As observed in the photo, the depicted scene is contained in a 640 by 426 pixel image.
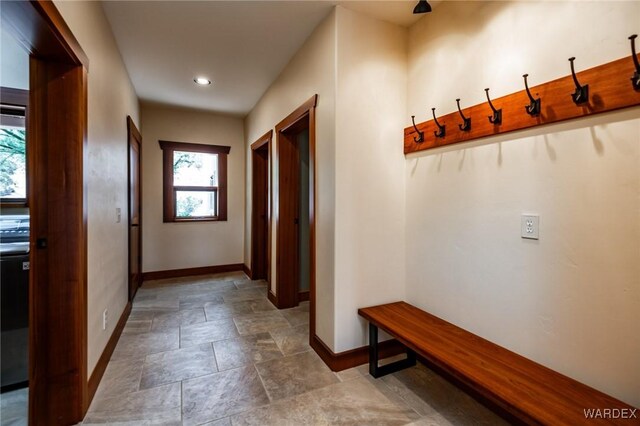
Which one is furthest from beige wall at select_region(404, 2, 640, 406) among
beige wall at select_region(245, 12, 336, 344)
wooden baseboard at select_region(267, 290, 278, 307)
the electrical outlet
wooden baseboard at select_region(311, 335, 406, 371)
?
the electrical outlet

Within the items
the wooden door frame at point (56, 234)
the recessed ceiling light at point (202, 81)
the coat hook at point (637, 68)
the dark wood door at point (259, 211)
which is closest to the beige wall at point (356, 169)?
the coat hook at point (637, 68)

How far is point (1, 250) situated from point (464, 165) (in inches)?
118

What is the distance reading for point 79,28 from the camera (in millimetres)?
1695

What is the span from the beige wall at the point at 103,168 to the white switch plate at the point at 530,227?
254cm

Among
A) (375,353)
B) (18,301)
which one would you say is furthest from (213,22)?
(375,353)

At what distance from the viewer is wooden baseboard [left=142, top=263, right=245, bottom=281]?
461 cm

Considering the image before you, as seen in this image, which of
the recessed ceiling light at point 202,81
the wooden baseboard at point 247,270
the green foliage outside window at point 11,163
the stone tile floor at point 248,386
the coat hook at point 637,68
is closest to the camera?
the coat hook at point 637,68

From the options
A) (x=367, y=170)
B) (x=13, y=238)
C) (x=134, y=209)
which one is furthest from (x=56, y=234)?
(x=134, y=209)

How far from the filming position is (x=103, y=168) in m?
2.19

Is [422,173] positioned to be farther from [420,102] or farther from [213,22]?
[213,22]

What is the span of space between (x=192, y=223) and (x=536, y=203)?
4679 millimetres

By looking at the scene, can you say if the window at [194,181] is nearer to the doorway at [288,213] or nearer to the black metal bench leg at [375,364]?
the doorway at [288,213]

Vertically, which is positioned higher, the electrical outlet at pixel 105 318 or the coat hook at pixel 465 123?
the coat hook at pixel 465 123

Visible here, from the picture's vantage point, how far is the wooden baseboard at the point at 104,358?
1.84 metres
